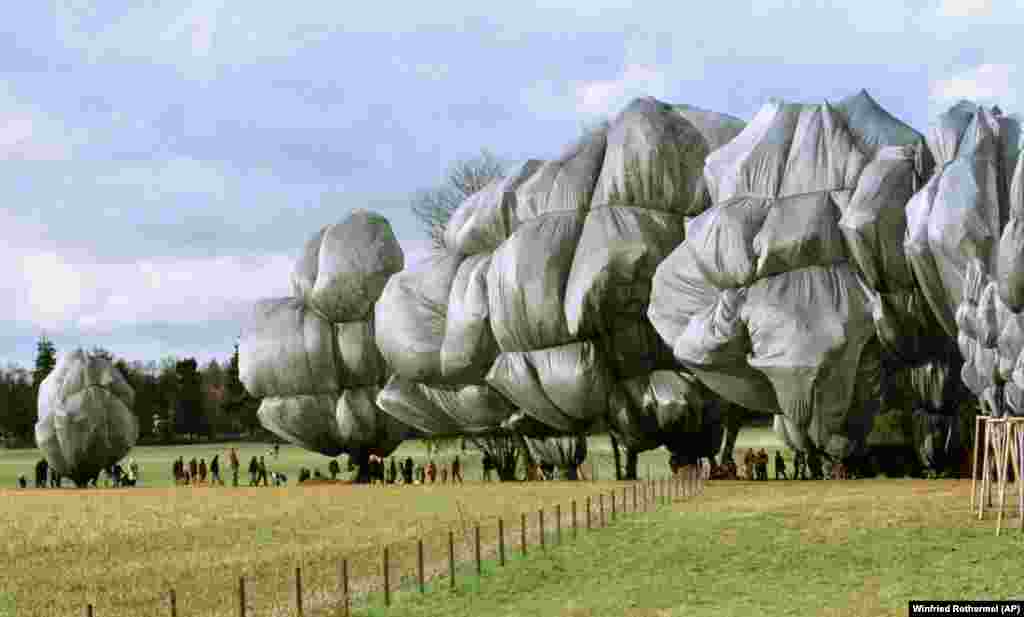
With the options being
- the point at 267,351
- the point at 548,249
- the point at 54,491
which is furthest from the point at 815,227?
the point at 54,491

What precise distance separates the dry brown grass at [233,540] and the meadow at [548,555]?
8 centimetres

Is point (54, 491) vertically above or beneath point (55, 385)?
beneath

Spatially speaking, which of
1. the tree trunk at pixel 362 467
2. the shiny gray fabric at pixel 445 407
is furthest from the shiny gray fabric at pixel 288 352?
the shiny gray fabric at pixel 445 407

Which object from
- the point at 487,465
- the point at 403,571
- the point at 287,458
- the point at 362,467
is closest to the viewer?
the point at 403,571

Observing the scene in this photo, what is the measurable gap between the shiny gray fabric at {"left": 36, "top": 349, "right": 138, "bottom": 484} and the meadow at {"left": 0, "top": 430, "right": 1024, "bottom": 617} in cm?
2438

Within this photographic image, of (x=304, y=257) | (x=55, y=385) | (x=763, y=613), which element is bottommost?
(x=763, y=613)

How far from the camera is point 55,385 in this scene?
72.3m

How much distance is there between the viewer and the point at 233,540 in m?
35.5

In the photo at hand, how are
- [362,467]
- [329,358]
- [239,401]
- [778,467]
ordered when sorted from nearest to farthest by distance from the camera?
[778,467] → [329,358] → [362,467] → [239,401]

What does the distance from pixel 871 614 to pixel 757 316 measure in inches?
1203

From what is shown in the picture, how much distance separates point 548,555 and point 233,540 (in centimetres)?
994

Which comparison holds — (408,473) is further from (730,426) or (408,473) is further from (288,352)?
(730,426)

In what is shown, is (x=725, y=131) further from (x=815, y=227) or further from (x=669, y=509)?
(x=669, y=509)

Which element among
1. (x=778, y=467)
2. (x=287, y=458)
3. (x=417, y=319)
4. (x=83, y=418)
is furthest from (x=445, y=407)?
(x=287, y=458)
